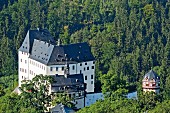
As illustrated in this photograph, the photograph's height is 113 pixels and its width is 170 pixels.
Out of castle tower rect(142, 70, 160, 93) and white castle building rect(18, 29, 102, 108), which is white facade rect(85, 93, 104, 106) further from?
castle tower rect(142, 70, 160, 93)

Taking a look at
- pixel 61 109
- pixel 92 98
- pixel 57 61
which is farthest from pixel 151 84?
pixel 61 109

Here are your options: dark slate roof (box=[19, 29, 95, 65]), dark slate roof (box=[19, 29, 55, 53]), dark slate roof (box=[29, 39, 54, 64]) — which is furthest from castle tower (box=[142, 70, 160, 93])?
dark slate roof (box=[19, 29, 55, 53])

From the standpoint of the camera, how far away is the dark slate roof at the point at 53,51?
10019 centimetres

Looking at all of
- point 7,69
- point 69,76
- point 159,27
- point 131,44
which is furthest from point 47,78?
point 159,27

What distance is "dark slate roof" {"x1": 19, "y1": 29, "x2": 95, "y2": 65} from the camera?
10019 cm

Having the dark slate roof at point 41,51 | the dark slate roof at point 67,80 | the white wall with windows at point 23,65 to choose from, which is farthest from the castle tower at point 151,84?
the white wall with windows at point 23,65

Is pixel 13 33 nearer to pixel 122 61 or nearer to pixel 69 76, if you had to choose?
pixel 122 61

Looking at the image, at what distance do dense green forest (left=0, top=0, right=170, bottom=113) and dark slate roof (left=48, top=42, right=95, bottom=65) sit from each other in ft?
67.7

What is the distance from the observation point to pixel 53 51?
10075cm

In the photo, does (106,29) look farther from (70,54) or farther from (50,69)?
(50,69)

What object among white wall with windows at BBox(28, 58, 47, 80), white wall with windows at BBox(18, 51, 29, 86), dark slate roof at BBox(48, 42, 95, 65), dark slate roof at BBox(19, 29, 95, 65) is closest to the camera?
dark slate roof at BBox(48, 42, 95, 65)

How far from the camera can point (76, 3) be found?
16962 centimetres

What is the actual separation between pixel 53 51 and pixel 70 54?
258 cm

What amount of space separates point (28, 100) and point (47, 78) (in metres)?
4.26
